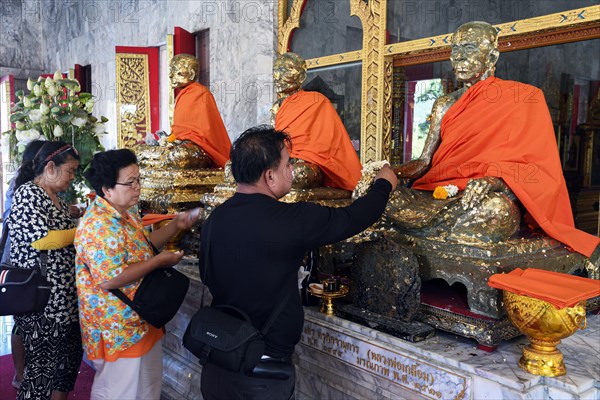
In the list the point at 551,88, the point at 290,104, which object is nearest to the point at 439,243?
the point at 290,104

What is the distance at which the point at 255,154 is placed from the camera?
155 cm

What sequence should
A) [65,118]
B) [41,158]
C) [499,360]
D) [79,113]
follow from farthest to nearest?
[79,113] < [65,118] < [41,158] < [499,360]

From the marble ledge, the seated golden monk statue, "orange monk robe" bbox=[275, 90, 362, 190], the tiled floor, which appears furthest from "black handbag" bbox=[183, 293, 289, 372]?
the tiled floor

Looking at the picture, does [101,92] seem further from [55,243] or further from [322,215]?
[322,215]

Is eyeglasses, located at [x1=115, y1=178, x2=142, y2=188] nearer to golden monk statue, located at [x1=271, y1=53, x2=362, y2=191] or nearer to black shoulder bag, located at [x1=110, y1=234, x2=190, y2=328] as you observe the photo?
black shoulder bag, located at [x1=110, y1=234, x2=190, y2=328]

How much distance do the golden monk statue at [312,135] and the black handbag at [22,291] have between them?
1.44 m

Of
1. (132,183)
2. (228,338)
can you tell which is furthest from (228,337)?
(132,183)

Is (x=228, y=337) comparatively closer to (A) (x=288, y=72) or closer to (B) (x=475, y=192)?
(B) (x=475, y=192)

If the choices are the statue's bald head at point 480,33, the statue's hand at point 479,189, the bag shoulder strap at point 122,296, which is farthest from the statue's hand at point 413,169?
the bag shoulder strap at point 122,296

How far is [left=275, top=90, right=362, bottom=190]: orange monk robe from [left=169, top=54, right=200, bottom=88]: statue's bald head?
126cm

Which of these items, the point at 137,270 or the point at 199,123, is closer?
the point at 137,270

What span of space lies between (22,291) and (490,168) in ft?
6.67

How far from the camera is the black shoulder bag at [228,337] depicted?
1499mm

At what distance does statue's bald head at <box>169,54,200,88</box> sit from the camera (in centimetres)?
411
